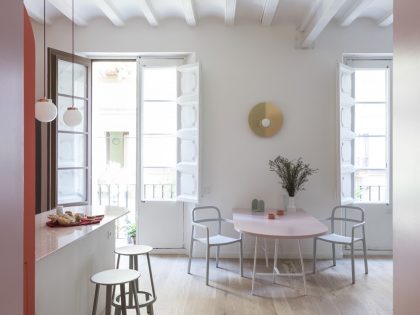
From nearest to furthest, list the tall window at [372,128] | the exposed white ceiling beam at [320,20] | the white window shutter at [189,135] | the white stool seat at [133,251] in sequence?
the white stool seat at [133,251] < the exposed white ceiling beam at [320,20] < the white window shutter at [189,135] < the tall window at [372,128]

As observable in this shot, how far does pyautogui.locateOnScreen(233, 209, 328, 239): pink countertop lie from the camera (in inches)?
139

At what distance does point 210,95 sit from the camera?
17.0 ft

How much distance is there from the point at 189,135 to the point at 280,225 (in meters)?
1.80

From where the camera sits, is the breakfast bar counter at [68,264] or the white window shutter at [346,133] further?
the white window shutter at [346,133]

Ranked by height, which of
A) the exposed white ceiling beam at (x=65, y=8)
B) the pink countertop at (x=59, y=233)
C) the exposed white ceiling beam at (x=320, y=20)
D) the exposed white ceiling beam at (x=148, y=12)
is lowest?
the pink countertop at (x=59, y=233)

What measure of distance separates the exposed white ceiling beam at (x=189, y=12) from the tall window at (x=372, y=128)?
7.69 ft

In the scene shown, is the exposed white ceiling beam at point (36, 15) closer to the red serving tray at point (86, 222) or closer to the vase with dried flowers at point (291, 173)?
the red serving tray at point (86, 222)

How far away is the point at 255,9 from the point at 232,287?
10.7ft

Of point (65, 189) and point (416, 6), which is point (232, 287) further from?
point (416, 6)

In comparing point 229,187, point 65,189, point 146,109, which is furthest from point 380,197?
point 65,189

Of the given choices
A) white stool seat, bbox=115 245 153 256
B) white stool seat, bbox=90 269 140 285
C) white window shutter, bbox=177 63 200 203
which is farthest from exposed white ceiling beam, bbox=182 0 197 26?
white stool seat, bbox=90 269 140 285

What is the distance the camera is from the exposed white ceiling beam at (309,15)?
4283 mm

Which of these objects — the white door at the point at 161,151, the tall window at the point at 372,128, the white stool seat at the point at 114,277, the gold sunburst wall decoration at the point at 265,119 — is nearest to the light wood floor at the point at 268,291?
the white door at the point at 161,151

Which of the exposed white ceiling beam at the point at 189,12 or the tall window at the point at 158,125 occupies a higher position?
the exposed white ceiling beam at the point at 189,12
